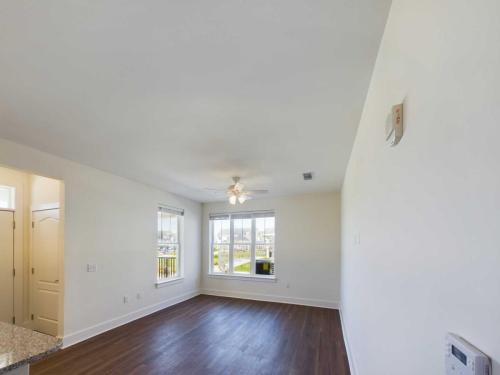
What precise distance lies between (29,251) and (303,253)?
206 inches

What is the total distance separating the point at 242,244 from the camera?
707cm

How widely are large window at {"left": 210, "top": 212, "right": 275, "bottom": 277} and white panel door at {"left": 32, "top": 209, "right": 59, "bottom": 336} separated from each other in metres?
3.70

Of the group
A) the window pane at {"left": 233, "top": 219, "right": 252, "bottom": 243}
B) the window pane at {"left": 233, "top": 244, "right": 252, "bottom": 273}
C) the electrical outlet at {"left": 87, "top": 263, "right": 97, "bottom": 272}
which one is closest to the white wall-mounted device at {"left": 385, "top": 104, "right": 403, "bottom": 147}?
the electrical outlet at {"left": 87, "top": 263, "right": 97, "bottom": 272}

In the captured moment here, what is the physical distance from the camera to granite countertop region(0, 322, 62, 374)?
1.34m

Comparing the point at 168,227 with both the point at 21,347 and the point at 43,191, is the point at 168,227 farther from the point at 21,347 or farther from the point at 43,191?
the point at 21,347

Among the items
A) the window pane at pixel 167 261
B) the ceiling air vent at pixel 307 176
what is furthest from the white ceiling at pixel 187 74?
the window pane at pixel 167 261

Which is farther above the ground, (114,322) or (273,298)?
(114,322)

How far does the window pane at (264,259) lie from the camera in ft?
22.1

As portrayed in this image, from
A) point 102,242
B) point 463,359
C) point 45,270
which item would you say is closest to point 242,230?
point 102,242

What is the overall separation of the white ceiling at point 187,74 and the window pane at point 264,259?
12.6ft

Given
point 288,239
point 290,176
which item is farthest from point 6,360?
point 288,239

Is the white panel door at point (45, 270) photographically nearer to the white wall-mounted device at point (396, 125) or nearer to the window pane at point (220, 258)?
the window pane at point (220, 258)

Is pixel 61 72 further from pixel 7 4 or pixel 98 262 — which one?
pixel 98 262

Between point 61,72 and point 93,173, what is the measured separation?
9.15 ft
